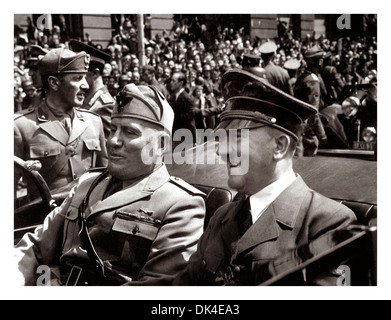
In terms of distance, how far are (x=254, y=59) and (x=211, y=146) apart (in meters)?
0.70

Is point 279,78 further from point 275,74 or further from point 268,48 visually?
point 268,48

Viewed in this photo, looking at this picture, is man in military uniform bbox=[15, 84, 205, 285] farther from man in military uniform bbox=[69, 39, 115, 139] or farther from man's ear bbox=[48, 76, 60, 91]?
man's ear bbox=[48, 76, 60, 91]

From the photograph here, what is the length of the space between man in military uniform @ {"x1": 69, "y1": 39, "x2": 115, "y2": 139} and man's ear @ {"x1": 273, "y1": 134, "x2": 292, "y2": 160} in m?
1.36

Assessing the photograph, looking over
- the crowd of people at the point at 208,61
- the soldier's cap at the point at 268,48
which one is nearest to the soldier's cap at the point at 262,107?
the crowd of people at the point at 208,61

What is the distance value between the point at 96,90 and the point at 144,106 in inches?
33.7

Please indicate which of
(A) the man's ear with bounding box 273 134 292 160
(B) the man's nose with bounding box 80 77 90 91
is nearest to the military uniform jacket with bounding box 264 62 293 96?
(A) the man's ear with bounding box 273 134 292 160

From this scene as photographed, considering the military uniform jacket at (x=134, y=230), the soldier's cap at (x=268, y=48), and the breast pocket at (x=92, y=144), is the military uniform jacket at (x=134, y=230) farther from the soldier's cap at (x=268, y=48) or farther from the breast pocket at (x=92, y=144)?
the soldier's cap at (x=268, y=48)

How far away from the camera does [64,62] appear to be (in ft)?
13.5

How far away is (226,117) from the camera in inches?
138

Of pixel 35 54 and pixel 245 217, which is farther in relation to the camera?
pixel 35 54

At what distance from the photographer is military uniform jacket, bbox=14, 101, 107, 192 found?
4.27 metres

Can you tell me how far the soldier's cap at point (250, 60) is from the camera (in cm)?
403

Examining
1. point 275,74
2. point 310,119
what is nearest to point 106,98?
point 275,74
